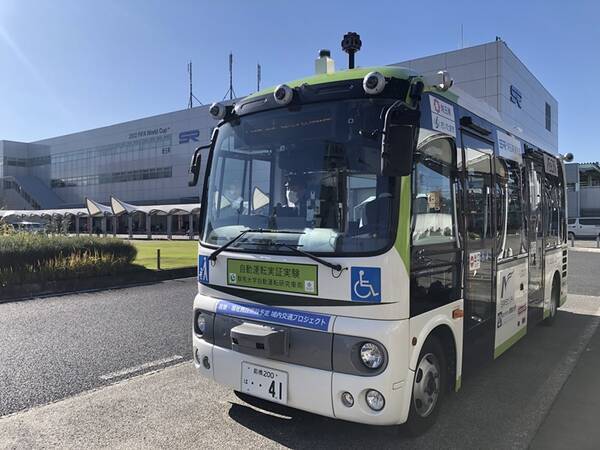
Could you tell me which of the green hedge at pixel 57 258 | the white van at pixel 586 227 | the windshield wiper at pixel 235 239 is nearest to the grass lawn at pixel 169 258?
the green hedge at pixel 57 258

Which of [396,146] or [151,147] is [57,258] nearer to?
[396,146]

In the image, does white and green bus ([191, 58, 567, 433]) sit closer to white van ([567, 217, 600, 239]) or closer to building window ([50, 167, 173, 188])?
white van ([567, 217, 600, 239])

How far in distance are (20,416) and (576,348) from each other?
269 inches

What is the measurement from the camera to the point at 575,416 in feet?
14.0

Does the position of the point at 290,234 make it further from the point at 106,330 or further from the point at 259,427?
the point at 106,330

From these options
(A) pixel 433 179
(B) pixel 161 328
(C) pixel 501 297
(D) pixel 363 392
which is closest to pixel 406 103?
(A) pixel 433 179

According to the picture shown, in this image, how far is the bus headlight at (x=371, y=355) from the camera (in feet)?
10.9

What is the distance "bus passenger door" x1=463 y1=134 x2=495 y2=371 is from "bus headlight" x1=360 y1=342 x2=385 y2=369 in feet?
4.84

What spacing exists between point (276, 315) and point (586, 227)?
140ft

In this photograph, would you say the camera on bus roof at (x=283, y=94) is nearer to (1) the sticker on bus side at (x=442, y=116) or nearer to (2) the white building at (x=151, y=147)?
(1) the sticker on bus side at (x=442, y=116)

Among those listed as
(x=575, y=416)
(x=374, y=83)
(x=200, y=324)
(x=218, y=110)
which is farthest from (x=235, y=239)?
(x=575, y=416)

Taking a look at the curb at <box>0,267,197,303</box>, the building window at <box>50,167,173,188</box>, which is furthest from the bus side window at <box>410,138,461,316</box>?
the building window at <box>50,167,173,188</box>

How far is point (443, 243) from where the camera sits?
4000 millimetres

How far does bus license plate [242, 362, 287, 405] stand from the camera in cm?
363
